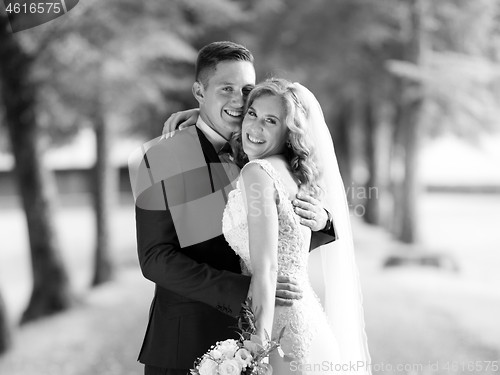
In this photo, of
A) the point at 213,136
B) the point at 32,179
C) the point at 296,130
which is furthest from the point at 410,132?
the point at 296,130

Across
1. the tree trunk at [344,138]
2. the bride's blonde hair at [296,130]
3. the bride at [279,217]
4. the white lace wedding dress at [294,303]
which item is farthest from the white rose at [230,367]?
the tree trunk at [344,138]

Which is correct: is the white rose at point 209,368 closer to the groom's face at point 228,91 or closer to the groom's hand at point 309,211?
the groom's hand at point 309,211

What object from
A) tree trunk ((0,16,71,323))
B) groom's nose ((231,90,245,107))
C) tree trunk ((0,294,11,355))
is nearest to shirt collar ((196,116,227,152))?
groom's nose ((231,90,245,107))

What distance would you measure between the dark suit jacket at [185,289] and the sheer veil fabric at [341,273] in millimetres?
719

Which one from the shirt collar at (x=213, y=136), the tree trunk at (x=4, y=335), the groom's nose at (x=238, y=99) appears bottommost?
the tree trunk at (x=4, y=335)

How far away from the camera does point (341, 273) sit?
3301mm

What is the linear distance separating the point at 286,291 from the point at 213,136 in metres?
0.90

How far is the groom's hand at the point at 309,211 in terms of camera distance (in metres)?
2.64

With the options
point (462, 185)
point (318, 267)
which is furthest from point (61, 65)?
point (462, 185)

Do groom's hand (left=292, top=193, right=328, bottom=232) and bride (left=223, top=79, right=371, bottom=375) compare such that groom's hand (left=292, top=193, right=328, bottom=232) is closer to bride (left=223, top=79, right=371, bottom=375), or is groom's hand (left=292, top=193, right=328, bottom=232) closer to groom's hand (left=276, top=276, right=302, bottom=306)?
bride (left=223, top=79, right=371, bottom=375)

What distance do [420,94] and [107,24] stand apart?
6.22 metres

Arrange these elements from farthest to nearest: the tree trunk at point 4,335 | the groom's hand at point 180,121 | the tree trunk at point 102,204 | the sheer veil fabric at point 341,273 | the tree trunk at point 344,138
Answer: the tree trunk at point 344,138
the tree trunk at point 102,204
the tree trunk at point 4,335
the sheer veil fabric at point 341,273
the groom's hand at point 180,121

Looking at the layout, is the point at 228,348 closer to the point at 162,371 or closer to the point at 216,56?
the point at 162,371

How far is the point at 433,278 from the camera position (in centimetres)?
1070
